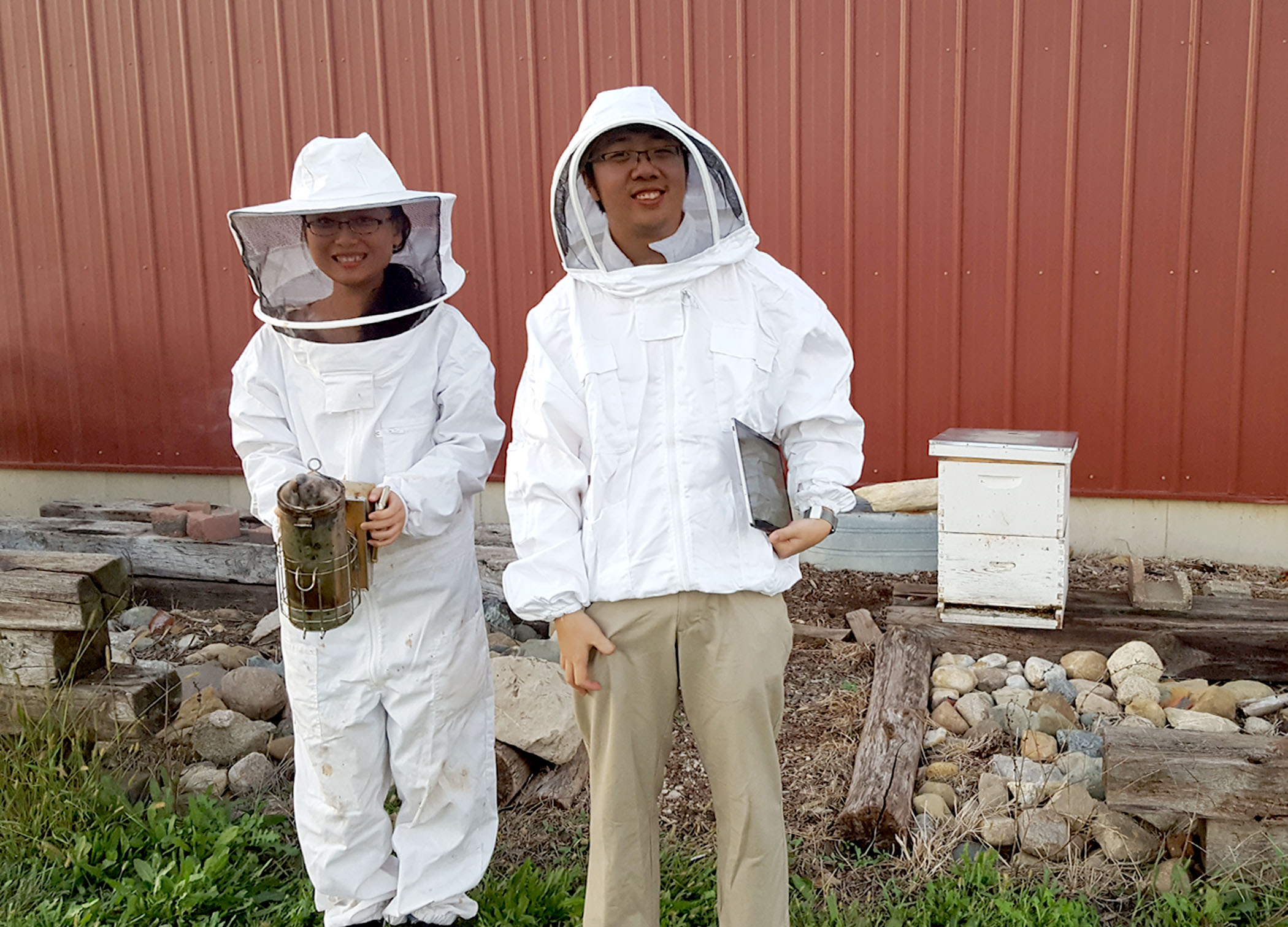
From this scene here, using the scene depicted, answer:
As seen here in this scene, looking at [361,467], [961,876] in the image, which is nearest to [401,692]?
[361,467]

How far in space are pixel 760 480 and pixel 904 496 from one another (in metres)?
3.39

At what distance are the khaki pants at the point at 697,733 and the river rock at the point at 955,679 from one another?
1.95 m

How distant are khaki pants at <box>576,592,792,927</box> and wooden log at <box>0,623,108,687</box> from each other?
2063mm

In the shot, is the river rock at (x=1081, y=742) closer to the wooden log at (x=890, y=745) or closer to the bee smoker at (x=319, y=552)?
the wooden log at (x=890, y=745)

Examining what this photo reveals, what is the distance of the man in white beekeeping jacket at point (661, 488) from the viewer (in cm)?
218

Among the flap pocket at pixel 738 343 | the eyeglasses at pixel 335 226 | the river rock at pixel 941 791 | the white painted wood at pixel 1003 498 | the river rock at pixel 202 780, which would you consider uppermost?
the eyeglasses at pixel 335 226

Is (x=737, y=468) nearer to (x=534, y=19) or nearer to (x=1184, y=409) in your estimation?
(x=1184, y=409)

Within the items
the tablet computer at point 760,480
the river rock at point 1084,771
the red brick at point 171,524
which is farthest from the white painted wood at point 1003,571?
the red brick at point 171,524

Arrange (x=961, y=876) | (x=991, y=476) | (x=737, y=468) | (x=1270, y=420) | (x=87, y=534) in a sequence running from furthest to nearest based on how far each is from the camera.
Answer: (x=87, y=534), (x=1270, y=420), (x=991, y=476), (x=961, y=876), (x=737, y=468)

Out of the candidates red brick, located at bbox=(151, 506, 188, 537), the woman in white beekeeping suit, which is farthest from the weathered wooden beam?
red brick, located at bbox=(151, 506, 188, 537)

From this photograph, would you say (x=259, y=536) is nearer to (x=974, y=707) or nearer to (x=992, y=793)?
(x=974, y=707)

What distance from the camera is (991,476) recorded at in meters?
4.21

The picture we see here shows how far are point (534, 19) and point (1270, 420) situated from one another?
413 cm

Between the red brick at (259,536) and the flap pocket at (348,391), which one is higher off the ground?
the flap pocket at (348,391)
